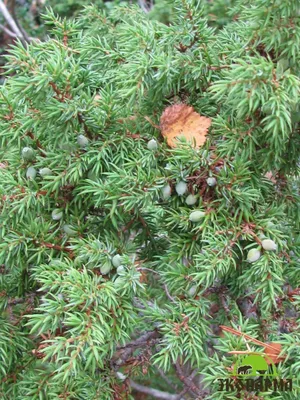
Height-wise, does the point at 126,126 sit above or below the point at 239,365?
above

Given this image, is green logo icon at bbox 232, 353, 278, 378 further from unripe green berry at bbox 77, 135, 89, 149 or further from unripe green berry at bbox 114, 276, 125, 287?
unripe green berry at bbox 77, 135, 89, 149

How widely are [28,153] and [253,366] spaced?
0.40 meters

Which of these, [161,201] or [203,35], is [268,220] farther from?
[203,35]

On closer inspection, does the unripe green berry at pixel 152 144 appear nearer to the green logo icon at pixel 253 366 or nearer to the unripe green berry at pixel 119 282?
the unripe green berry at pixel 119 282

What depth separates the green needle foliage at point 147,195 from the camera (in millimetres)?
563

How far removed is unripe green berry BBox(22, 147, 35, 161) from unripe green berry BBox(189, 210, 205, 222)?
237 millimetres

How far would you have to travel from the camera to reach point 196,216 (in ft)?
1.95

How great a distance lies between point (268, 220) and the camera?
605 millimetres

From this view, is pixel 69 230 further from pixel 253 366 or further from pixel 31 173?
pixel 253 366

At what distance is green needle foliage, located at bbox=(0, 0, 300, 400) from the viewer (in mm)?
563

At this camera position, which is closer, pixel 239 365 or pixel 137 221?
pixel 239 365

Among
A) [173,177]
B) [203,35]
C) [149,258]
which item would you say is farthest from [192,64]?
[149,258]

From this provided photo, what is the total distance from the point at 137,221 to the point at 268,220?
198 mm
